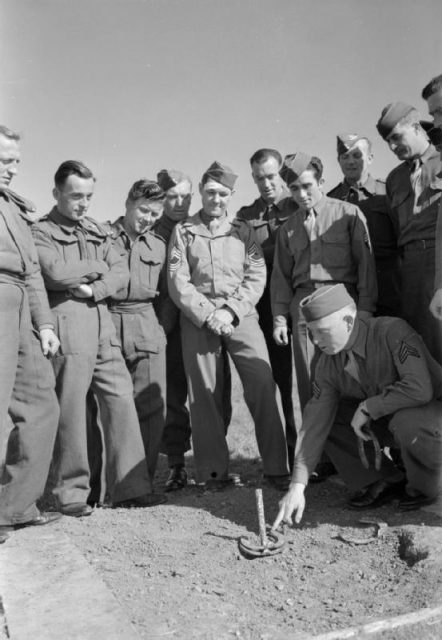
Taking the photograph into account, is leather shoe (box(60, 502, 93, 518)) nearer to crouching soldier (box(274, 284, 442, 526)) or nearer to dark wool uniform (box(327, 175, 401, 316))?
crouching soldier (box(274, 284, 442, 526))

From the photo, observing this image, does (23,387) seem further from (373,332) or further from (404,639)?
(404,639)

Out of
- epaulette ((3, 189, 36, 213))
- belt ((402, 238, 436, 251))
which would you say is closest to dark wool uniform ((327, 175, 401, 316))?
belt ((402, 238, 436, 251))

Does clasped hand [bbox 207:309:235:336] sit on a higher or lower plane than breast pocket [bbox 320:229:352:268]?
lower

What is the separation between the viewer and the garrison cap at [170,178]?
5789mm

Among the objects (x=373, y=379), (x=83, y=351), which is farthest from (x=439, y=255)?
(x=83, y=351)

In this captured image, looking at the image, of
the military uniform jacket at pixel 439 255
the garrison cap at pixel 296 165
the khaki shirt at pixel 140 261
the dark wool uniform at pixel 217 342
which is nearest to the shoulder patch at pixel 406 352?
the military uniform jacket at pixel 439 255

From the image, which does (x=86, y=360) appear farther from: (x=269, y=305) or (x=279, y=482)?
(x=269, y=305)

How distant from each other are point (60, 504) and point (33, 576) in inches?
42.3

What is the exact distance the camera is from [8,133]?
4.11 meters

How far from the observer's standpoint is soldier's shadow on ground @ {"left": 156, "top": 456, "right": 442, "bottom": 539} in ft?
13.3

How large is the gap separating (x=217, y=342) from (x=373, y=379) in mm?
1358

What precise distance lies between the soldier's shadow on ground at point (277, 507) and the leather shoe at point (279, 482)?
0.12 ft

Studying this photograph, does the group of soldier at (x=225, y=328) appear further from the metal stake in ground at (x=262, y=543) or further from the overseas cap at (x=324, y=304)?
the metal stake in ground at (x=262, y=543)

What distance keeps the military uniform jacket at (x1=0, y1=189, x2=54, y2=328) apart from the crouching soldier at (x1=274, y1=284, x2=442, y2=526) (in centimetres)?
170
